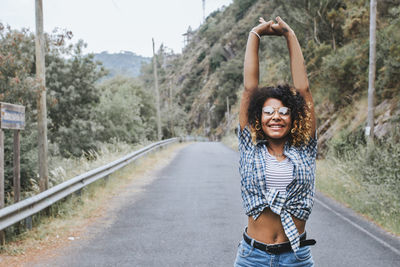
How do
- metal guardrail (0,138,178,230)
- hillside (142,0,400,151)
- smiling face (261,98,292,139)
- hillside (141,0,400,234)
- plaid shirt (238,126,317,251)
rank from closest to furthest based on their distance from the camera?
plaid shirt (238,126,317,251) < smiling face (261,98,292,139) < metal guardrail (0,138,178,230) < hillside (141,0,400,234) < hillside (142,0,400,151)

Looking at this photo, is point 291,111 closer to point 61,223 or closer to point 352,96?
point 61,223

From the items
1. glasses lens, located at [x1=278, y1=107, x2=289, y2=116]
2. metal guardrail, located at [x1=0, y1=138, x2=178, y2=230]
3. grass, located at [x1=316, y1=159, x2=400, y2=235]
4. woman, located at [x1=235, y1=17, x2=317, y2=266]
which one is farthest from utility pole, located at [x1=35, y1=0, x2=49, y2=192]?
glasses lens, located at [x1=278, y1=107, x2=289, y2=116]

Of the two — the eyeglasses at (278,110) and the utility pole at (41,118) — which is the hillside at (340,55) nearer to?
the utility pole at (41,118)

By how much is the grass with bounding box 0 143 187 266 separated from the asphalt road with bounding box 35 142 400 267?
1.14ft

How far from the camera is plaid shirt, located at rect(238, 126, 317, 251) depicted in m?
2.36

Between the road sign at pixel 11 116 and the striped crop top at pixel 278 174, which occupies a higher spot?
the road sign at pixel 11 116

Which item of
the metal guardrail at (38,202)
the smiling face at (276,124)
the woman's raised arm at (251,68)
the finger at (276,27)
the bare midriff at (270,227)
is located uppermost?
the finger at (276,27)

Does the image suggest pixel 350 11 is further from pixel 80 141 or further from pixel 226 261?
pixel 226 261

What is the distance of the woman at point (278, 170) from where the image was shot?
2.40 m

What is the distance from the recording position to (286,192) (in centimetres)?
239

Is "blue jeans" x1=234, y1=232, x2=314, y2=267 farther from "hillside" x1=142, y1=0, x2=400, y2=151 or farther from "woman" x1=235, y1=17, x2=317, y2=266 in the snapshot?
"hillside" x1=142, y1=0, x2=400, y2=151

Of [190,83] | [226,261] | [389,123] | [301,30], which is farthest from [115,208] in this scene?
[190,83]

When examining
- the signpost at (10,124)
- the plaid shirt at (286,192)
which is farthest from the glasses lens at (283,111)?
the signpost at (10,124)

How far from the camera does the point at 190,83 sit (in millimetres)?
96938
